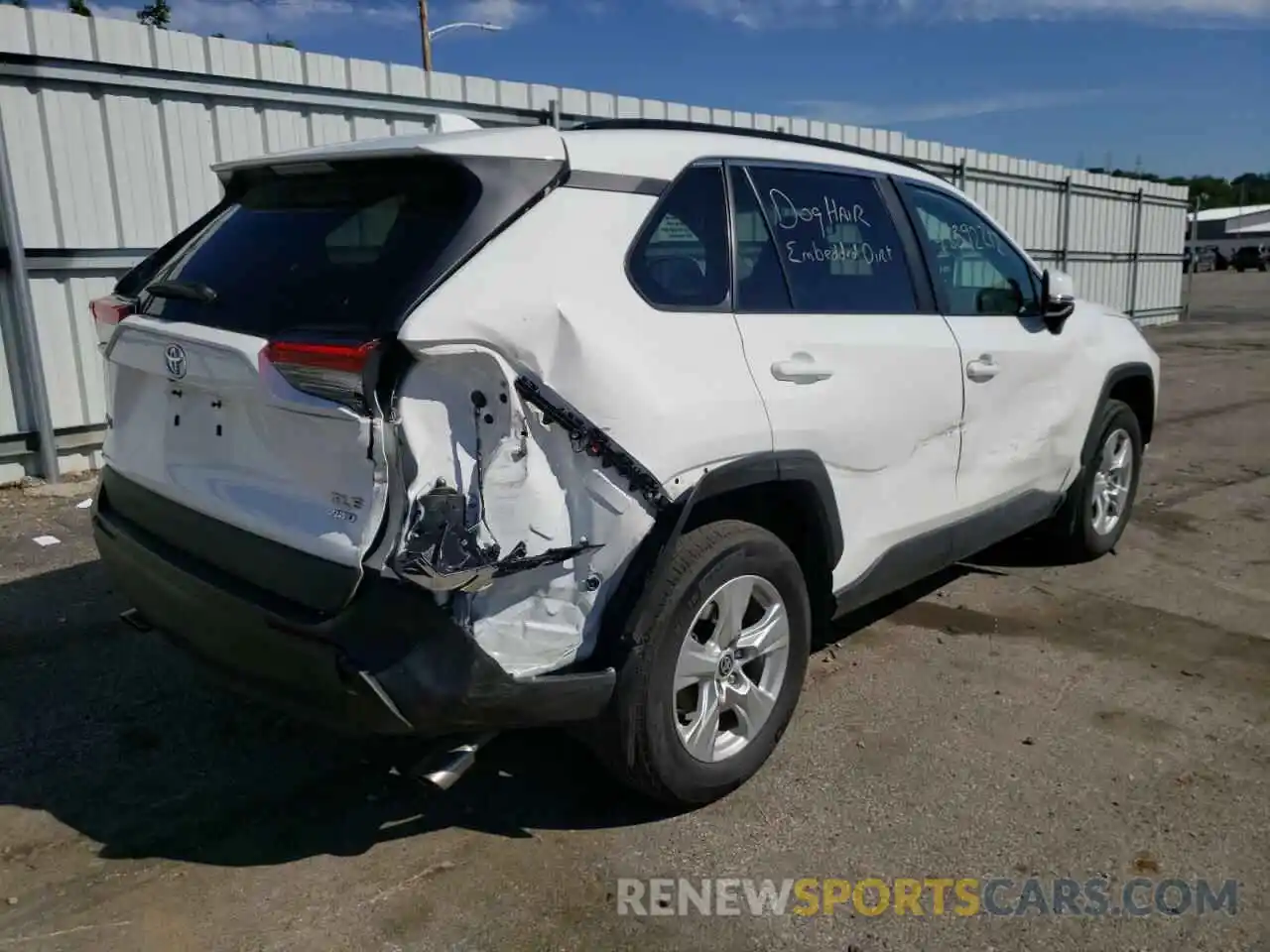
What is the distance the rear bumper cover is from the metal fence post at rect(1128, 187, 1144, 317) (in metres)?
21.8

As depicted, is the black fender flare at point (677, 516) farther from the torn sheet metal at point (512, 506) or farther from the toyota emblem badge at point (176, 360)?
the toyota emblem badge at point (176, 360)

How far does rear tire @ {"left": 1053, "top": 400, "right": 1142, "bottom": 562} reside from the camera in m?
5.29

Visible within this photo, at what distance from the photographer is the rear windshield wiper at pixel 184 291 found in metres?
2.91

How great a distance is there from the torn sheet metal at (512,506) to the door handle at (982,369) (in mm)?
1902

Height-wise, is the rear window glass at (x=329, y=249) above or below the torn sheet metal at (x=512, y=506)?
above

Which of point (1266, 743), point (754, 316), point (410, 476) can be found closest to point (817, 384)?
point (754, 316)

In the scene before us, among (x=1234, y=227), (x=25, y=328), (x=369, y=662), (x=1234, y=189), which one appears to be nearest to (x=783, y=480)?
(x=369, y=662)

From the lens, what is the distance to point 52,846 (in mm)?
3004

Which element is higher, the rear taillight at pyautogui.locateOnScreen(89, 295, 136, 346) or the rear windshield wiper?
the rear windshield wiper

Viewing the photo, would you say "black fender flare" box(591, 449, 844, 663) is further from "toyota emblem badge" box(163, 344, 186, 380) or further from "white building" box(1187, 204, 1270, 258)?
"white building" box(1187, 204, 1270, 258)

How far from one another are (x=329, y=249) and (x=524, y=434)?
0.80m

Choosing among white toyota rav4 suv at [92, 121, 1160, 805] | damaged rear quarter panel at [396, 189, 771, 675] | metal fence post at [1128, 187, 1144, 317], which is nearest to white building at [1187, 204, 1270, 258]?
metal fence post at [1128, 187, 1144, 317]

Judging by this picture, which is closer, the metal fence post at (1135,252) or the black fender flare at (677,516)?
the black fender flare at (677,516)

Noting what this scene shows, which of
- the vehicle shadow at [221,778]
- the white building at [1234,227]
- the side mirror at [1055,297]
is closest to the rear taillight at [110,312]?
the vehicle shadow at [221,778]
